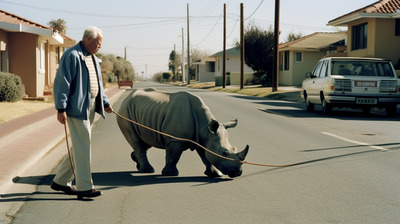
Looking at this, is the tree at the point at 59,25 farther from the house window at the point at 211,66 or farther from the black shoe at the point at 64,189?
the black shoe at the point at 64,189

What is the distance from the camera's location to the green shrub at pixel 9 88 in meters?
20.4

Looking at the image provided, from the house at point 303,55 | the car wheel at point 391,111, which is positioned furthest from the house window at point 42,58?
the house at point 303,55

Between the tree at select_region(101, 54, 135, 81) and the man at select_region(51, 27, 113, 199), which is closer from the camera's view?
the man at select_region(51, 27, 113, 199)

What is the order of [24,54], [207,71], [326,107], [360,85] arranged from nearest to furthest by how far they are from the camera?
[360,85], [326,107], [24,54], [207,71]

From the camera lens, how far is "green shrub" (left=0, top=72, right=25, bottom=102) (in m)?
20.4

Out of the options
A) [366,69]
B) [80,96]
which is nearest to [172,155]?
[80,96]

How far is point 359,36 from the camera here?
34.7 meters

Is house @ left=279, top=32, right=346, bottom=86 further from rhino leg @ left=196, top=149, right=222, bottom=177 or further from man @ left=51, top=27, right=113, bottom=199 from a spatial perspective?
man @ left=51, top=27, right=113, bottom=199

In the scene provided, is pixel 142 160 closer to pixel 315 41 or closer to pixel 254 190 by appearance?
pixel 254 190

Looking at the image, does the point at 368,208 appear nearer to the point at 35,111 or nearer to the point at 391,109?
the point at 391,109

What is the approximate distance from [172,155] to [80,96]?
6.30 feet

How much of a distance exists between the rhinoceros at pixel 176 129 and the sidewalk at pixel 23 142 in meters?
1.81

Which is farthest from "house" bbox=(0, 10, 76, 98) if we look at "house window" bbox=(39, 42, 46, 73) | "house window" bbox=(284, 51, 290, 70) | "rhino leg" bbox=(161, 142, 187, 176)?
"house window" bbox=(284, 51, 290, 70)

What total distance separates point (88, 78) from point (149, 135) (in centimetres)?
193
